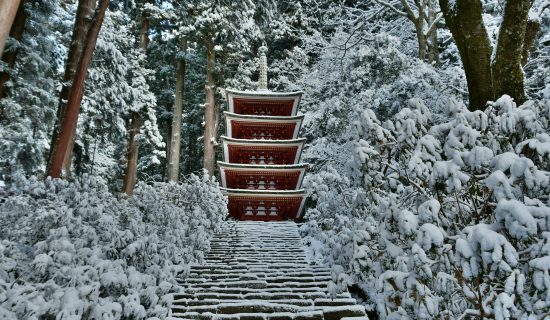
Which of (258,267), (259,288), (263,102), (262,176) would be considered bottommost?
(259,288)

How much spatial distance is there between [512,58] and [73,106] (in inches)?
285

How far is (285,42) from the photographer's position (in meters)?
25.1

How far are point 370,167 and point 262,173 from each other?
11.8 metres

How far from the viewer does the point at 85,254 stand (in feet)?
13.5

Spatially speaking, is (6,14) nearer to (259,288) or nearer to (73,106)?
(259,288)

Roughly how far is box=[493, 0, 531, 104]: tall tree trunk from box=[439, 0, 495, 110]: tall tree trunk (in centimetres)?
10

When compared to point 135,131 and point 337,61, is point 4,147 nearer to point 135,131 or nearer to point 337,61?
point 135,131

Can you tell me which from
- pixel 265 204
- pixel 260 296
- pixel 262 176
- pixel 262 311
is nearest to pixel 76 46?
pixel 260 296

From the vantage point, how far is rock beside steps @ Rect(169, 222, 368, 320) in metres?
4.73

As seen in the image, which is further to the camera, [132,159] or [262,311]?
[132,159]

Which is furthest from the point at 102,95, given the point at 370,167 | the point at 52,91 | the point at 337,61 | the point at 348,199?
the point at 370,167

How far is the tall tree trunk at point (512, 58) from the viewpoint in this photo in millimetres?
4402

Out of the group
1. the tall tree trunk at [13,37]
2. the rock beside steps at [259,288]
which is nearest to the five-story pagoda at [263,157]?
the rock beside steps at [259,288]

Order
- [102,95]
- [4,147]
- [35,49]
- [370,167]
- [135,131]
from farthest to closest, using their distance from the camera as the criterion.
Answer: [135,131] < [102,95] < [35,49] < [4,147] < [370,167]
